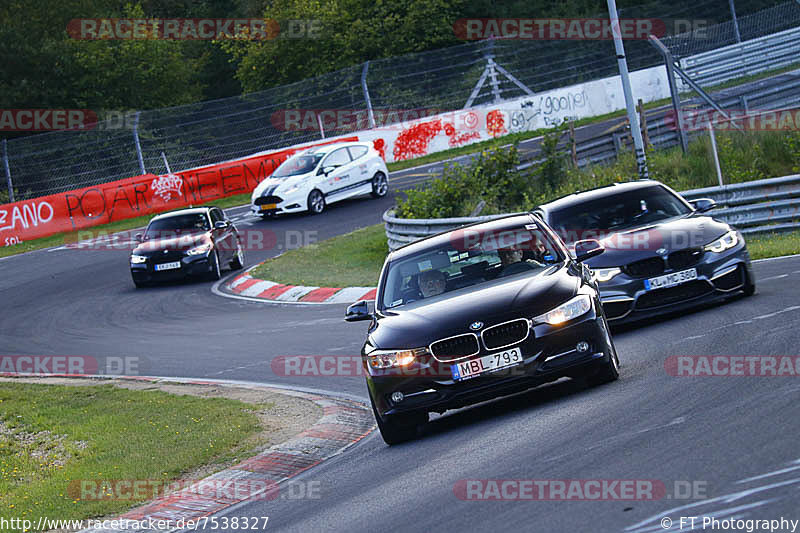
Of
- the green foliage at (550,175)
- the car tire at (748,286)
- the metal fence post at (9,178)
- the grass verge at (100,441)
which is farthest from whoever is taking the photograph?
the metal fence post at (9,178)

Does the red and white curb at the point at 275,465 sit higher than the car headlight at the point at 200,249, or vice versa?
the car headlight at the point at 200,249

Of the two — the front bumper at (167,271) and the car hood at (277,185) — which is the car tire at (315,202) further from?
the front bumper at (167,271)

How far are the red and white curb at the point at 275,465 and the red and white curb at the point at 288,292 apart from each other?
8172 mm

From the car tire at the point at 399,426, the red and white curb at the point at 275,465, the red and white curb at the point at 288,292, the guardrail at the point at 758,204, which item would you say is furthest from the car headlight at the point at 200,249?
the car tire at the point at 399,426

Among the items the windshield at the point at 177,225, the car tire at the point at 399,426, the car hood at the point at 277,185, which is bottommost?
the car tire at the point at 399,426

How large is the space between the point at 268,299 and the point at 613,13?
8.70 meters

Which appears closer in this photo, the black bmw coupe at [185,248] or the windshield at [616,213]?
the windshield at [616,213]

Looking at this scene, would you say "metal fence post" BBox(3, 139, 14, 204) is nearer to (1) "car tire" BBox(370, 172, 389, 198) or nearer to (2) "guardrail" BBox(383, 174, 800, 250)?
(1) "car tire" BBox(370, 172, 389, 198)

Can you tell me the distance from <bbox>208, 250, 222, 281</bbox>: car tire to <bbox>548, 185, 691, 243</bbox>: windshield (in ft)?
41.4

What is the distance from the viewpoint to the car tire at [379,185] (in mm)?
32844

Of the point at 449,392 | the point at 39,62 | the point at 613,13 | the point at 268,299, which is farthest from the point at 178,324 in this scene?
the point at 39,62

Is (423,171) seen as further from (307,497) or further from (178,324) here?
(307,497)

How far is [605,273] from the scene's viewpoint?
1136 cm

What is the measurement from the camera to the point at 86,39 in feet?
172
